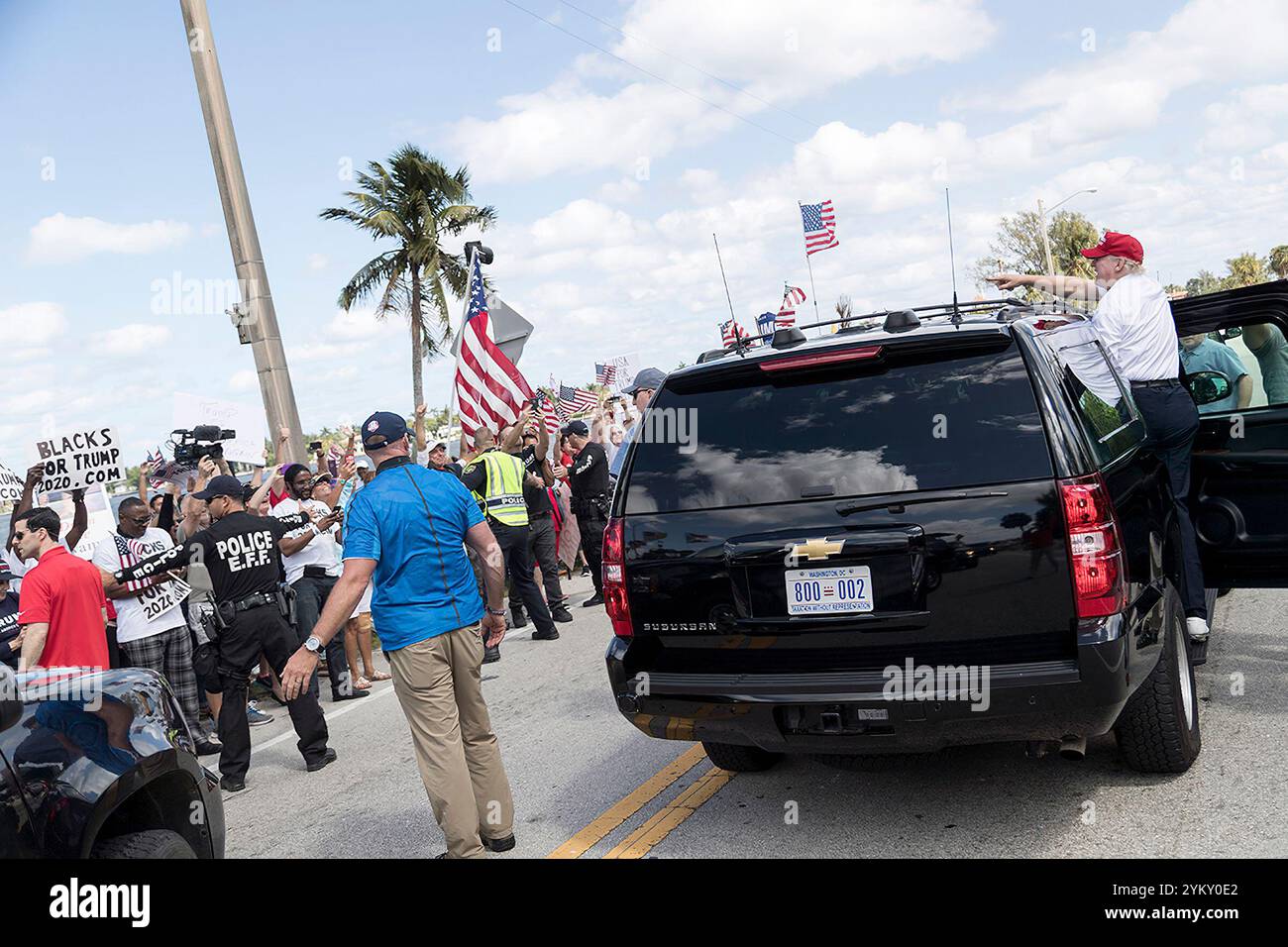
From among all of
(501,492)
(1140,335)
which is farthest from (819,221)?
(1140,335)

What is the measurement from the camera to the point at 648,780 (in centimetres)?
530

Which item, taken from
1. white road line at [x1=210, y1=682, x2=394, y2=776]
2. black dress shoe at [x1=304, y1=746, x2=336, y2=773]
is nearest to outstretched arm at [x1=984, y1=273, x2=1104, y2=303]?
black dress shoe at [x1=304, y1=746, x2=336, y2=773]

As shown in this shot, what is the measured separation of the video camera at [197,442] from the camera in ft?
33.6

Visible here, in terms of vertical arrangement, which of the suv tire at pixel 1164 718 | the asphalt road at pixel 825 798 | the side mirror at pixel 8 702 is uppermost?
the side mirror at pixel 8 702

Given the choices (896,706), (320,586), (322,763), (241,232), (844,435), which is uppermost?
(241,232)

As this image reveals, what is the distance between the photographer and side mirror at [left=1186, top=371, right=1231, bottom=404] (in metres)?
6.59

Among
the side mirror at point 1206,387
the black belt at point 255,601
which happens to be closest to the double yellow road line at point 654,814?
the black belt at point 255,601

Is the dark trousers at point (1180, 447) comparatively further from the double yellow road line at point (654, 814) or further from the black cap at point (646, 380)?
the black cap at point (646, 380)

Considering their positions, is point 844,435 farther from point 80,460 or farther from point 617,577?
point 80,460

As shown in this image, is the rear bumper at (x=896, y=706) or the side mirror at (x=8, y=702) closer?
the side mirror at (x=8, y=702)

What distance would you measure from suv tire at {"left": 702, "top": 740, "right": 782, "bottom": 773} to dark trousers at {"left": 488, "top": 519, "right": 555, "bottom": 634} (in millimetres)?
4955

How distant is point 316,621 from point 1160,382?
6579 mm

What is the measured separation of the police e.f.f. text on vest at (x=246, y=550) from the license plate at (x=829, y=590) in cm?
414

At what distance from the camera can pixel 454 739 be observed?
4664 mm
